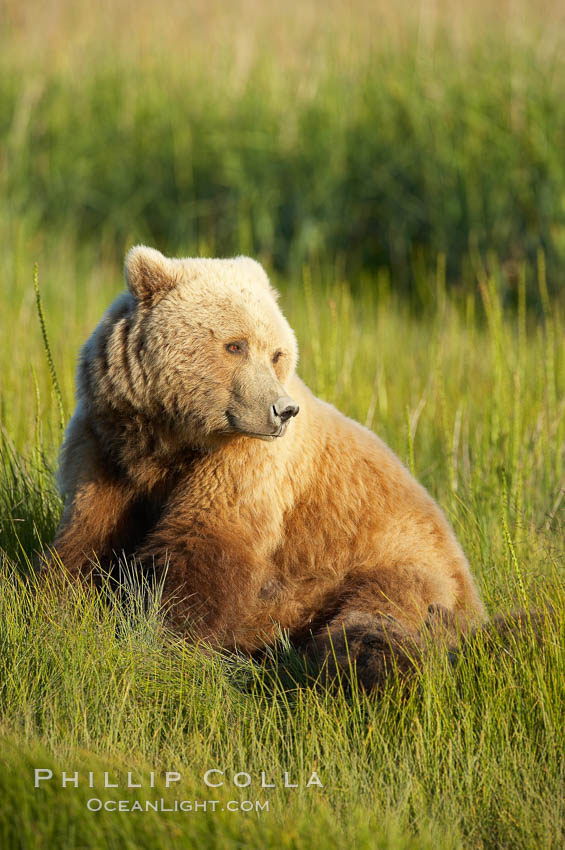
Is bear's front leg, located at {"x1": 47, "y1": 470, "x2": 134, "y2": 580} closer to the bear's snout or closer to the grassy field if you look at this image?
the grassy field

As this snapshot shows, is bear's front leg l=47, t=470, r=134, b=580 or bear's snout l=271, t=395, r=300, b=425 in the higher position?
bear's snout l=271, t=395, r=300, b=425

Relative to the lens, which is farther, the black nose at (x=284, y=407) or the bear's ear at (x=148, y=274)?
the bear's ear at (x=148, y=274)

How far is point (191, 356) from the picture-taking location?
3.46 m

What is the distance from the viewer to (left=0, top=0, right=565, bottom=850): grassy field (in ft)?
9.29

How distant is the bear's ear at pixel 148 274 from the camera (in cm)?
352

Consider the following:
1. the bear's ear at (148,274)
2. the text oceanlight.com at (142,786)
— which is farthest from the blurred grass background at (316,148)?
the text oceanlight.com at (142,786)

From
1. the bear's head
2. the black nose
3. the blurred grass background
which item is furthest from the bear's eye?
the blurred grass background

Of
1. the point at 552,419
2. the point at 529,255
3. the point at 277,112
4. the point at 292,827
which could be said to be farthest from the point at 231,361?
→ the point at 277,112

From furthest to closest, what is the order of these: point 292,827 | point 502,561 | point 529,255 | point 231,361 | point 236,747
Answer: point 529,255 < point 502,561 < point 231,361 < point 236,747 < point 292,827

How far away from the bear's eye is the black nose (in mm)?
271

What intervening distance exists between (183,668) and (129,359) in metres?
1.12

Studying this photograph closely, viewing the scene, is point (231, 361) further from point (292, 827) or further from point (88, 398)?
point (292, 827)

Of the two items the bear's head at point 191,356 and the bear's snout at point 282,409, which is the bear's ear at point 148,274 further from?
the bear's snout at point 282,409

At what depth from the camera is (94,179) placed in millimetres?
11242
